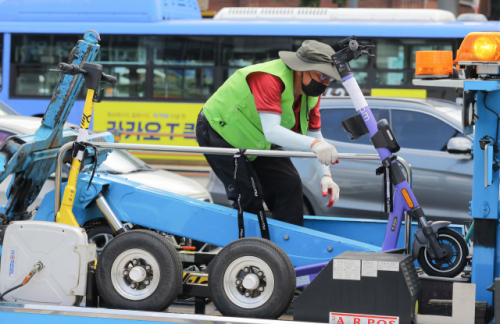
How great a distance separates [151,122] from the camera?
13039mm

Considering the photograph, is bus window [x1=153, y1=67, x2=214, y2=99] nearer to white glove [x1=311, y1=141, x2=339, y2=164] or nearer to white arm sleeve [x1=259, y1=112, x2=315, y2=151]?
white arm sleeve [x1=259, y1=112, x2=315, y2=151]

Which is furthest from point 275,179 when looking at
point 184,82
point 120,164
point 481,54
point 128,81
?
point 128,81

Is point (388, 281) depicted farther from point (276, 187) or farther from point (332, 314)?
point (276, 187)

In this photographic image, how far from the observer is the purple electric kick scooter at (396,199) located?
3.12 metres

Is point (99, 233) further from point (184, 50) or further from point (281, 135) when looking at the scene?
point (184, 50)

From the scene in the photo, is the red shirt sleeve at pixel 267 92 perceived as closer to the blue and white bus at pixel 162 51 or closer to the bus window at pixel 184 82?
the blue and white bus at pixel 162 51

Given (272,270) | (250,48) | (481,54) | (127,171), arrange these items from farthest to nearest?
1. (250,48)
2. (127,171)
3. (272,270)
4. (481,54)

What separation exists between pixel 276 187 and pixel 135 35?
31.8 ft

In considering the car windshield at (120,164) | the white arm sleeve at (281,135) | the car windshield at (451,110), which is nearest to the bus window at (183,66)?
the car windshield at (120,164)

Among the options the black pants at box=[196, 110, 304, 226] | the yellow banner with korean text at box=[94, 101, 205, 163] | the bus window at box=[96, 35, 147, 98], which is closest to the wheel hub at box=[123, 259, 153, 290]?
the black pants at box=[196, 110, 304, 226]

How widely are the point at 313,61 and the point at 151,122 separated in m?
9.81

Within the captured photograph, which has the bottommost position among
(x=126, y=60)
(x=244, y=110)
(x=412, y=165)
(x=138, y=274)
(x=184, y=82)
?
(x=138, y=274)

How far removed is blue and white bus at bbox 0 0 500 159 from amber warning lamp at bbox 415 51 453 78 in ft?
28.9

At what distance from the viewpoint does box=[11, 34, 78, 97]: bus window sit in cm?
1318
